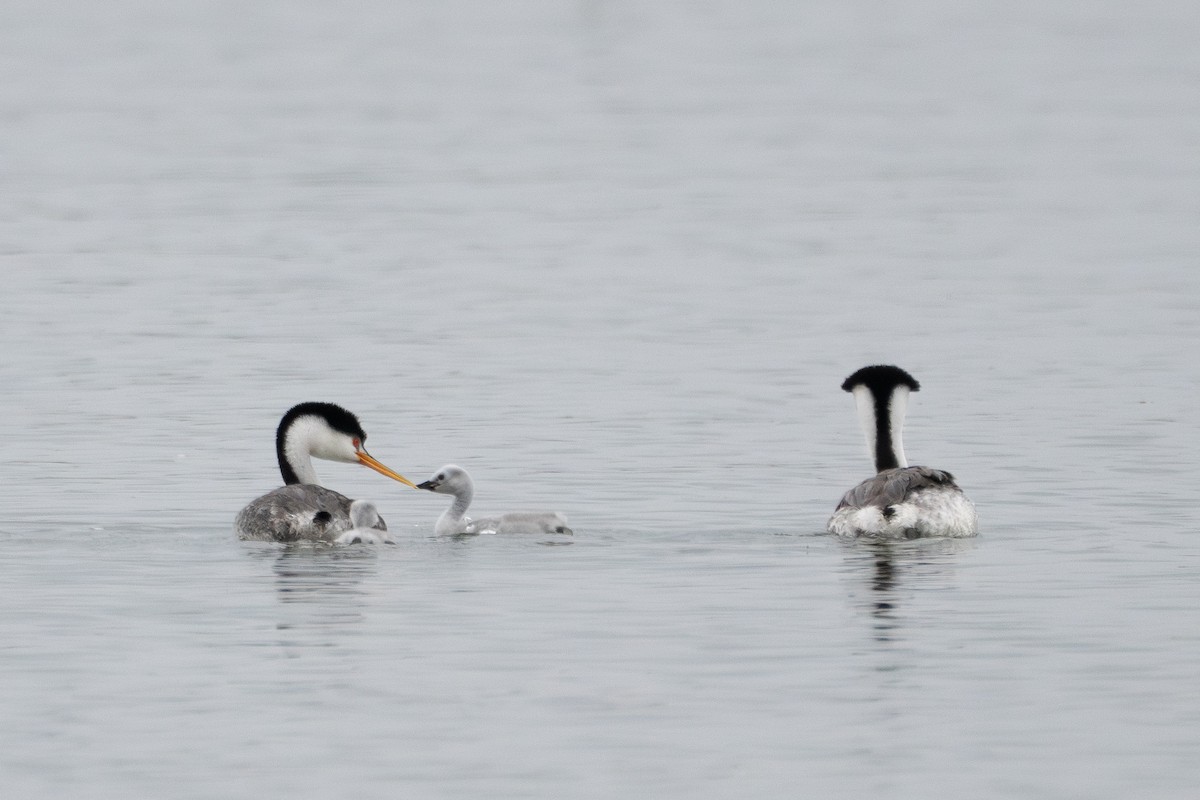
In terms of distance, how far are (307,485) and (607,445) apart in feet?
14.3

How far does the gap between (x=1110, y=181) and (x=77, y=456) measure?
26.1 metres

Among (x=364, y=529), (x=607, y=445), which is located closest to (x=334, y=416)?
(x=364, y=529)

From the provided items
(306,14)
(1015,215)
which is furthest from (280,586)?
(306,14)

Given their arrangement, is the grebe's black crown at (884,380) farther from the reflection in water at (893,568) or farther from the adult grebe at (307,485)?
the adult grebe at (307,485)

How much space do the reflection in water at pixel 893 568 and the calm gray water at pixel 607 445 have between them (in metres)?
0.06

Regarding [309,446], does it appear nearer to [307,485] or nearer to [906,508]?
[307,485]

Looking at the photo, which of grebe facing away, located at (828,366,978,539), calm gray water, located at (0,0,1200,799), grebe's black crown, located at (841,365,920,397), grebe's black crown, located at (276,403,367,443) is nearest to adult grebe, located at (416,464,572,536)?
calm gray water, located at (0,0,1200,799)

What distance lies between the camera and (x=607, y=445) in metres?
22.4

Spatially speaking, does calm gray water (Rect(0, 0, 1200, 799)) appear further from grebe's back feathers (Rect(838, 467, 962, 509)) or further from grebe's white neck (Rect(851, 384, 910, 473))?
grebe's white neck (Rect(851, 384, 910, 473))

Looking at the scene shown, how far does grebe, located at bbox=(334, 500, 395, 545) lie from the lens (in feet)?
58.2

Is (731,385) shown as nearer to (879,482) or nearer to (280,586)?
(879,482)

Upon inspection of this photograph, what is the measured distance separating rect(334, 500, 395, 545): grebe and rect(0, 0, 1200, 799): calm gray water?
0.48 ft

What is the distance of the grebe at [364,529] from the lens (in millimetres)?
17750

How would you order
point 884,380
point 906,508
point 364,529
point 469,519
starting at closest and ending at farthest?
1. point 364,529
2. point 906,508
3. point 469,519
4. point 884,380
